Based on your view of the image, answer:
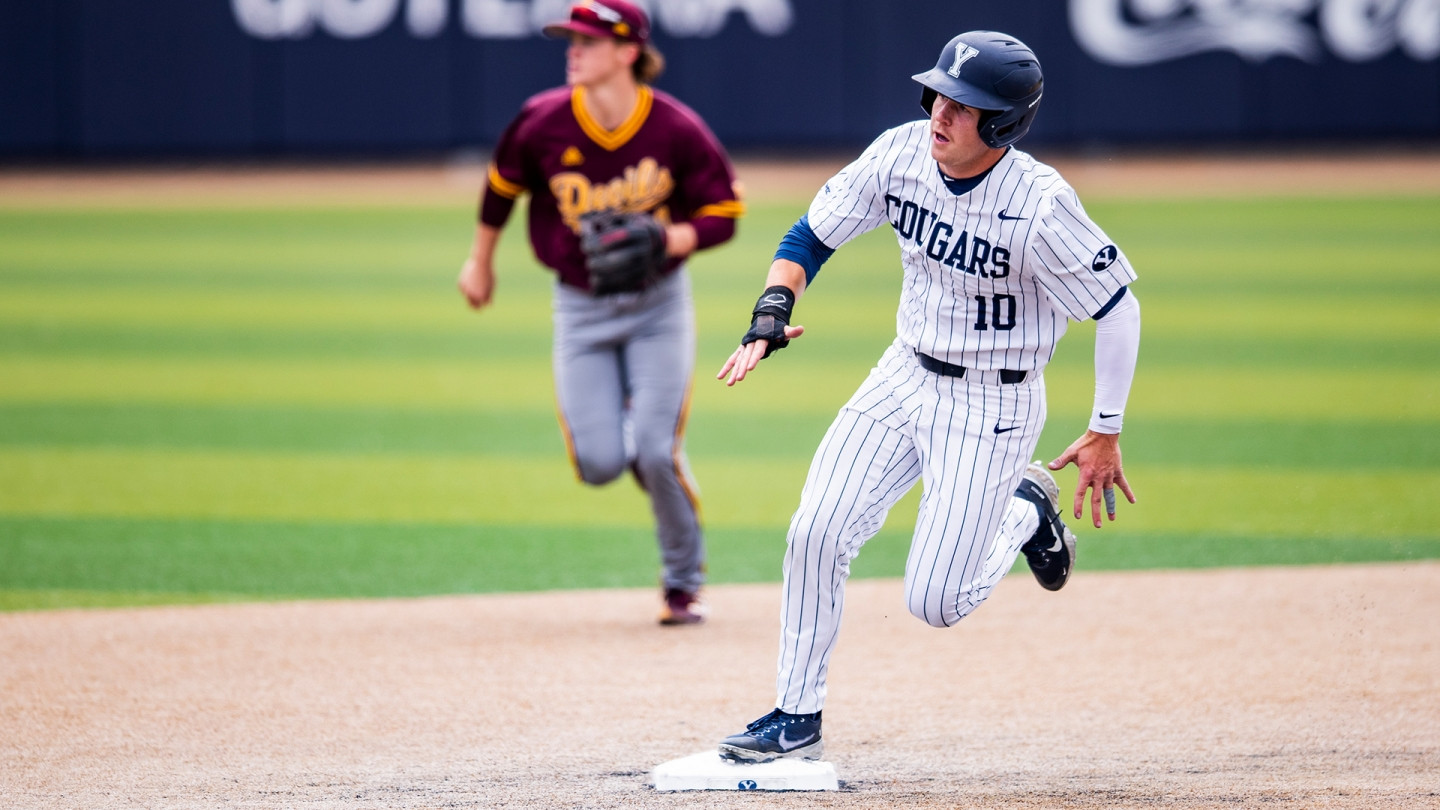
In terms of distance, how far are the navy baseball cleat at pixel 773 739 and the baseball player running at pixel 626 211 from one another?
1.57 metres

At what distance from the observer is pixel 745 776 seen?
3.69 m

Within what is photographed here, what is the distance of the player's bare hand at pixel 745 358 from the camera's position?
139 inches

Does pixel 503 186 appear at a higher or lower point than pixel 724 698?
higher

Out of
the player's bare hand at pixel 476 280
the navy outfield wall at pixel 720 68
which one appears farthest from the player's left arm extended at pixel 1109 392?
the navy outfield wall at pixel 720 68

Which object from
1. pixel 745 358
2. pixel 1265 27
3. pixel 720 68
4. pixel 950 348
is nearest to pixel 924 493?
pixel 950 348

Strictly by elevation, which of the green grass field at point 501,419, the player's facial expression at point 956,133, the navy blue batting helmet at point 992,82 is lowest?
the green grass field at point 501,419

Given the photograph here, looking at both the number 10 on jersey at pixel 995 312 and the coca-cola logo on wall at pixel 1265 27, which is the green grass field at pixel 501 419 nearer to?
the number 10 on jersey at pixel 995 312

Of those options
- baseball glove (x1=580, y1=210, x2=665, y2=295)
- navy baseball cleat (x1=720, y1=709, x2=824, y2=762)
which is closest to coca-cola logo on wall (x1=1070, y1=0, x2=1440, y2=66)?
baseball glove (x1=580, y1=210, x2=665, y2=295)

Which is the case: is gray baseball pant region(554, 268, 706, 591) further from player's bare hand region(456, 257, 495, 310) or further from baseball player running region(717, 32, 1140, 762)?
baseball player running region(717, 32, 1140, 762)

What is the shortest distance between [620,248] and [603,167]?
43 centimetres

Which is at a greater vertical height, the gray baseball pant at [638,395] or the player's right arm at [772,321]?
the player's right arm at [772,321]

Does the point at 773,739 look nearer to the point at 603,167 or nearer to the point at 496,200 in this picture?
the point at 603,167

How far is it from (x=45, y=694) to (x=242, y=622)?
92 centimetres

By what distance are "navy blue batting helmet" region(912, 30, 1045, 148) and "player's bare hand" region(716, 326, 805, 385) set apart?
2.09 feet
